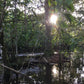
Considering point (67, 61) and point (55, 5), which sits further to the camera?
point (67, 61)

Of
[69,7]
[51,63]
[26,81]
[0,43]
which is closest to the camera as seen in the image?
[69,7]

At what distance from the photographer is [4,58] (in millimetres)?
4711

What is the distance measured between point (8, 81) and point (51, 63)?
4.31 m

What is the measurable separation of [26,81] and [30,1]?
10.8 feet

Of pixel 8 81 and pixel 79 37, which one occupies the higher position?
pixel 79 37

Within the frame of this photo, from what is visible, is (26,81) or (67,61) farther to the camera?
(67,61)

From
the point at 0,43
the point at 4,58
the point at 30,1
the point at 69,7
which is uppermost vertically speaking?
the point at 30,1

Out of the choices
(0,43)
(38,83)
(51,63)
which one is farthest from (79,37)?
(51,63)

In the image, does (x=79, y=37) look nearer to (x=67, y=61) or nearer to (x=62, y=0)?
(x=62, y=0)

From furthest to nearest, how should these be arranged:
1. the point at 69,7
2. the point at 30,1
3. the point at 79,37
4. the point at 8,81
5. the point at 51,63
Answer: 1. the point at 51,63
2. the point at 8,81
3. the point at 30,1
4. the point at 79,37
5. the point at 69,7

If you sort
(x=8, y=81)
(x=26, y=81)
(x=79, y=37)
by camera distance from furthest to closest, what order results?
(x=26, y=81)
(x=8, y=81)
(x=79, y=37)

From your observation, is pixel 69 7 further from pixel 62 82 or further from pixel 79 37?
pixel 62 82

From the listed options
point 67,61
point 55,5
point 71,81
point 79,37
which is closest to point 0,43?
point 79,37

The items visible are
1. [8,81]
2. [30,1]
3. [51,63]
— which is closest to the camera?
[30,1]
